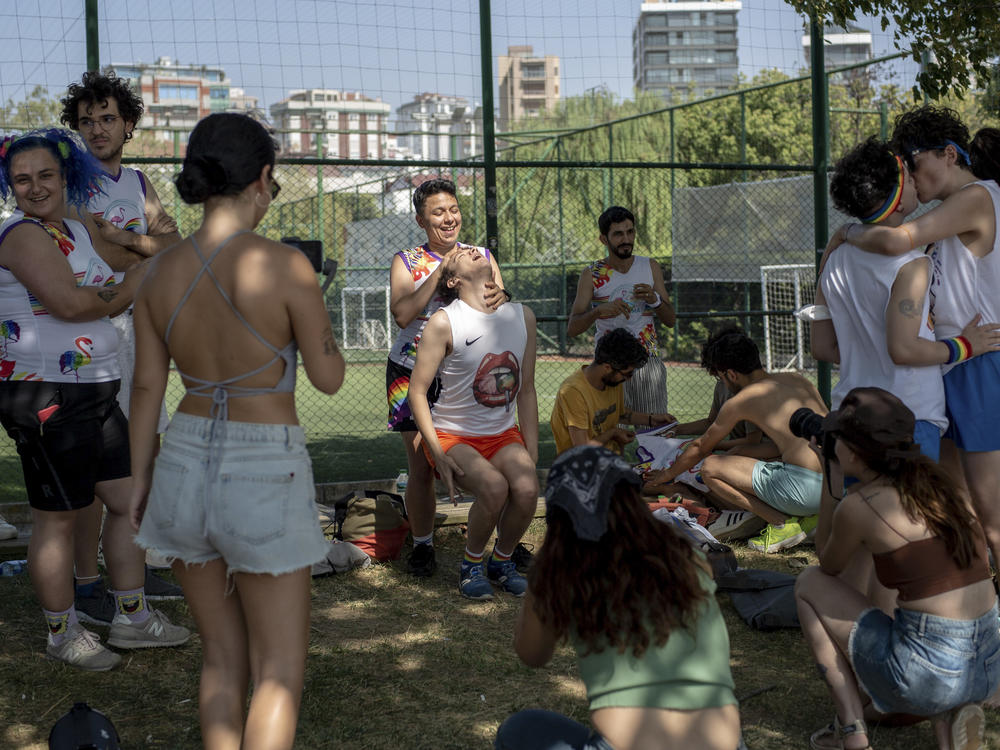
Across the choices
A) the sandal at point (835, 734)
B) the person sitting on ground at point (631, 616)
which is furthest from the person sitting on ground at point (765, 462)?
the person sitting on ground at point (631, 616)

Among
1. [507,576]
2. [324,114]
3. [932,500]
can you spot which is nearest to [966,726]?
[932,500]

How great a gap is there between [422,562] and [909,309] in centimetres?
270

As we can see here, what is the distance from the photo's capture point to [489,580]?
501 centimetres

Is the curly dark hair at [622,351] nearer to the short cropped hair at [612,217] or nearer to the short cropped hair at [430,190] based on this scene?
the short cropped hair at [612,217]

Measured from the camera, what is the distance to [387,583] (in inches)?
202

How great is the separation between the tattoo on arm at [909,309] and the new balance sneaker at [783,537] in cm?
231

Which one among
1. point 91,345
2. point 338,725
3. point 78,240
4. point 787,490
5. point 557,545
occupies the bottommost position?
point 338,725

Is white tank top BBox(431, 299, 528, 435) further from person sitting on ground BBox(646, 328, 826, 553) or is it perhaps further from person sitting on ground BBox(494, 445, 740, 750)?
person sitting on ground BBox(494, 445, 740, 750)

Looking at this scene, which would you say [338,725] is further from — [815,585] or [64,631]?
[815,585]

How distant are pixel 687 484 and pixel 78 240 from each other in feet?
11.8

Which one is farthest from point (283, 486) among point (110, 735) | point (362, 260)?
point (362, 260)

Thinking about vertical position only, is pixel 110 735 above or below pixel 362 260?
below

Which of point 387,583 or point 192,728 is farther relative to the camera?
point 387,583

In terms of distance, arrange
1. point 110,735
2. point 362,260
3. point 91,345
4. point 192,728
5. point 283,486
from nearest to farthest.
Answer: point 283,486
point 110,735
point 192,728
point 91,345
point 362,260
